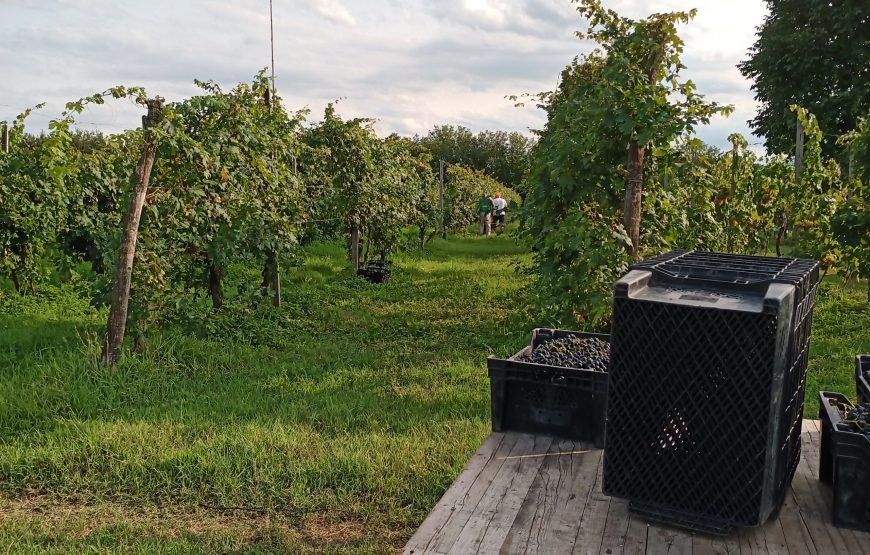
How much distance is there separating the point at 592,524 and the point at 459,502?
0.50 metres

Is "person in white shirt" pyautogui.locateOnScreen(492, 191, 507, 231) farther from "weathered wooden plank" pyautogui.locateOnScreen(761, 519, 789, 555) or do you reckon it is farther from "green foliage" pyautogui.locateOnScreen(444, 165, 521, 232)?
"weathered wooden plank" pyautogui.locateOnScreen(761, 519, 789, 555)

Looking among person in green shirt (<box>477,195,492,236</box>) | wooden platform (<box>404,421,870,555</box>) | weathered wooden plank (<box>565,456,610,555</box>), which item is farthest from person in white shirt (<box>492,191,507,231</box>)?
weathered wooden plank (<box>565,456,610,555</box>)

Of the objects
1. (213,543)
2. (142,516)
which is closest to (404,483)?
(213,543)

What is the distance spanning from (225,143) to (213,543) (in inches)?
184

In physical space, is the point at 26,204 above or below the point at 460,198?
below

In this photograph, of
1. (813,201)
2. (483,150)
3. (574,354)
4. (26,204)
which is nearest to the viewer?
(574,354)

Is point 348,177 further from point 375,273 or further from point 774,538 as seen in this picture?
point 774,538

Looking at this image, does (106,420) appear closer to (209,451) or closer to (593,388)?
(209,451)

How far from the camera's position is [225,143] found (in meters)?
7.08

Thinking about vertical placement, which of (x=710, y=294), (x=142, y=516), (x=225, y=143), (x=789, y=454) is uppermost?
(x=225, y=143)

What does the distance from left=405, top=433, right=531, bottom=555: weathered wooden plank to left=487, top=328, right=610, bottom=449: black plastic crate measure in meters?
0.20

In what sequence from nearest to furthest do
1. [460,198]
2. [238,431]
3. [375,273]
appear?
[238,431] < [375,273] < [460,198]

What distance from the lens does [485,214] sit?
956 inches

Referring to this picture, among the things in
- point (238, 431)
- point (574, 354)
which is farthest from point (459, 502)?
point (238, 431)
